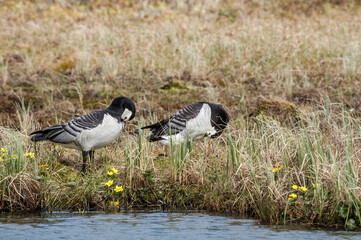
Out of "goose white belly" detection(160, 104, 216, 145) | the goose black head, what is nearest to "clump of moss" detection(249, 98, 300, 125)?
"goose white belly" detection(160, 104, 216, 145)

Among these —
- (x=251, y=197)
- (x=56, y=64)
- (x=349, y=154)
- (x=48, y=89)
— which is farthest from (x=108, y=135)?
(x=56, y=64)

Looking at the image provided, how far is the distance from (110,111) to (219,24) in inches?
544

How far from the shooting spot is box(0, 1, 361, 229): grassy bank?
7.54m

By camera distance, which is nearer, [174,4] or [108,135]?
[108,135]

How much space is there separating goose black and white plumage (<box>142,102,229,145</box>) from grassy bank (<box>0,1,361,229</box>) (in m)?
0.32

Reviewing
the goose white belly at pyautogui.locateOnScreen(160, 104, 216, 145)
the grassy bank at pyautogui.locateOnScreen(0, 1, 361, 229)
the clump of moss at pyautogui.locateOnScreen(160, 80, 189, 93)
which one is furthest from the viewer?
the clump of moss at pyautogui.locateOnScreen(160, 80, 189, 93)

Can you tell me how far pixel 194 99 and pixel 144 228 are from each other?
7429 millimetres

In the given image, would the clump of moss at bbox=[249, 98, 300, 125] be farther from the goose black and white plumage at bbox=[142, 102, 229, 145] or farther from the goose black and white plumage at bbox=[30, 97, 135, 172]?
the goose black and white plumage at bbox=[30, 97, 135, 172]

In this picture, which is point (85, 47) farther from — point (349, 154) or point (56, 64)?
point (349, 154)

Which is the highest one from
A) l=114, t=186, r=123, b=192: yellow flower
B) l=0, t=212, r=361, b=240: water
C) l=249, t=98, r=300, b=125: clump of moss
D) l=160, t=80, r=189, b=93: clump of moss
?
l=160, t=80, r=189, b=93: clump of moss

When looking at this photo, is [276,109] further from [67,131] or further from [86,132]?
[67,131]

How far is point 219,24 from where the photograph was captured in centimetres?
2211

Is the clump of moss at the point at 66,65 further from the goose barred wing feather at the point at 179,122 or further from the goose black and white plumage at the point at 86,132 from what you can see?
the goose black and white plumage at the point at 86,132

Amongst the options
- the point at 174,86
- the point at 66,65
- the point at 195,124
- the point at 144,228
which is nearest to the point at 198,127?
the point at 195,124
